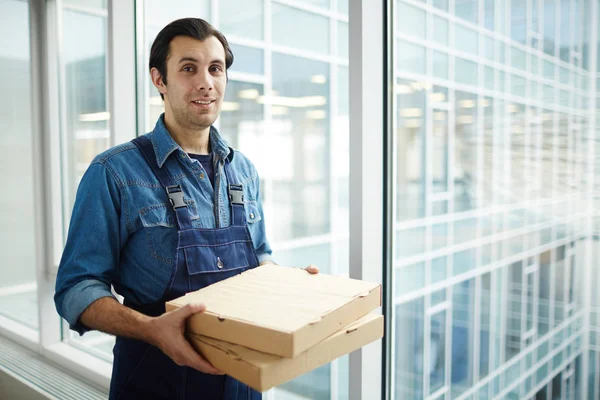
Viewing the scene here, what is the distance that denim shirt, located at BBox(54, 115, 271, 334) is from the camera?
1.19m

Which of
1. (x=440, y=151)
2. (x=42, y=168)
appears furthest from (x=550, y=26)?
(x=42, y=168)

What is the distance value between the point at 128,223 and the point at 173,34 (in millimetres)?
543

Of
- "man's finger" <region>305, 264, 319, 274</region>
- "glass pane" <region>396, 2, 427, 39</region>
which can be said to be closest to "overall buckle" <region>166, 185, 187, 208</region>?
"man's finger" <region>305, 264, 319, 274</region>

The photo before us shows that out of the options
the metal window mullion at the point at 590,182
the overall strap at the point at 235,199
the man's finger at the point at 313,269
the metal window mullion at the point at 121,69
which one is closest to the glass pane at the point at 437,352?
the metal window mullion at the point at 590,182

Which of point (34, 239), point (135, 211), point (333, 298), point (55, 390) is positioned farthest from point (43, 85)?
point (333, 298)

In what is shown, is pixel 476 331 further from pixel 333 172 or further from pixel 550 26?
pixel 333 172

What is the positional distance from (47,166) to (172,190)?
185 cm

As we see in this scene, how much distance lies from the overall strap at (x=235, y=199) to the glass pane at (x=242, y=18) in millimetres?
1954

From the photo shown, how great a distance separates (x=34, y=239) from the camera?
288 cm

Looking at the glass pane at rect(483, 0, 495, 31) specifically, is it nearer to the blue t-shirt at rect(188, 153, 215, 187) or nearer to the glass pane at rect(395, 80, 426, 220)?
the glass pane at rect(395, 80, 426, 220)

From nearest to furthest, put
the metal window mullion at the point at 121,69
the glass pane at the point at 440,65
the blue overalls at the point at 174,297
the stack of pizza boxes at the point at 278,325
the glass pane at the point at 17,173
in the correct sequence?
the stack of pizza boxes at the point at 278,325, the blue overalls at the point at 174,297, the glass pane at the point at 440,65, the metal window mullion at the point at 121,69, the glass pane at the point at 17,173

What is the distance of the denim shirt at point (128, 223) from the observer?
3.91 ft

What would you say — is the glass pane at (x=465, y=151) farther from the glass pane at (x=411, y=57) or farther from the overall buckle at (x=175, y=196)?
the overall buckle at (x=175, y=196)

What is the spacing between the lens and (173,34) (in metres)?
1.34
